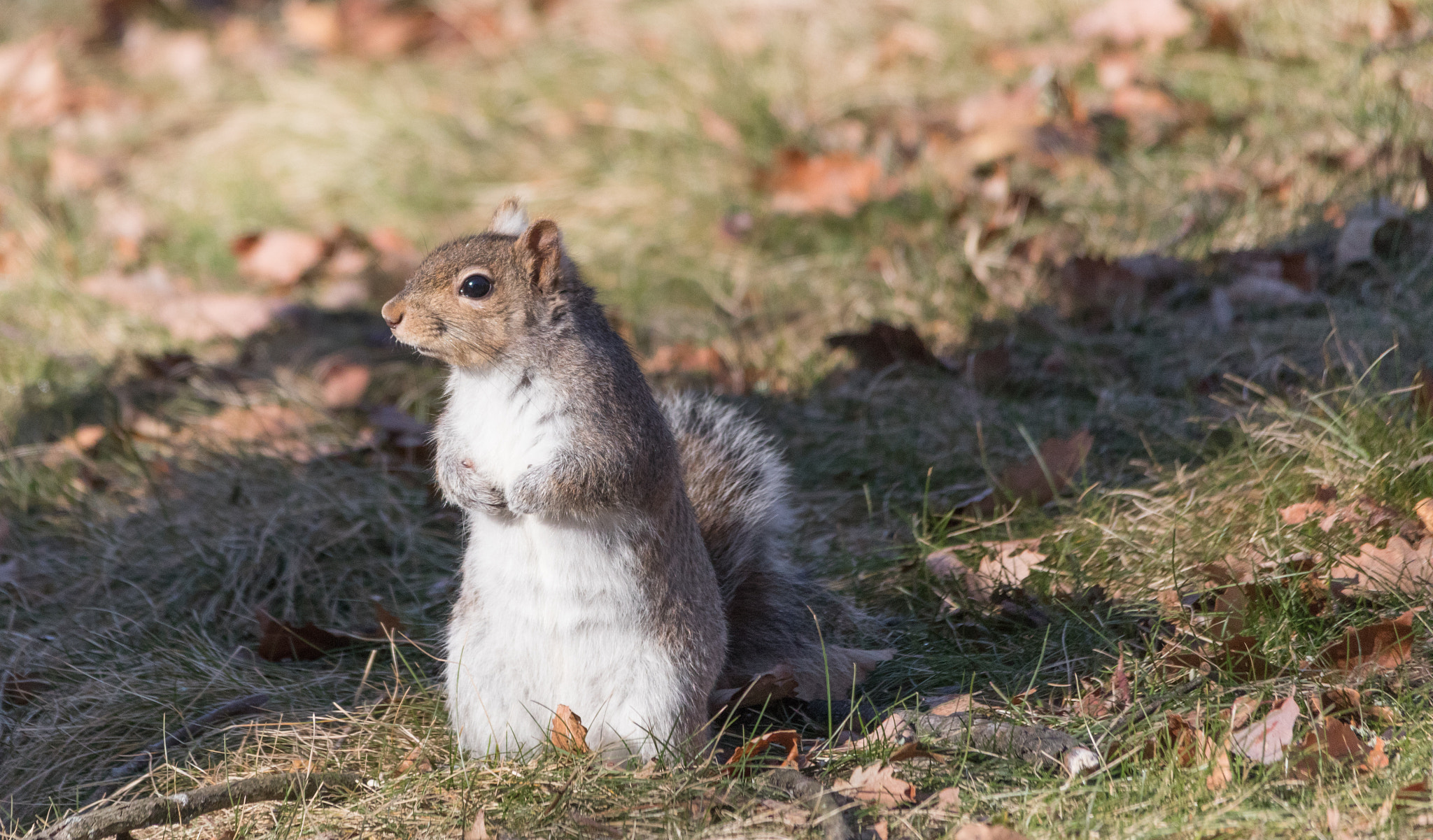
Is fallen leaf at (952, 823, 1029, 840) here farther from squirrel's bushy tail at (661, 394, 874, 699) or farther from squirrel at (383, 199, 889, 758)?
squirrel's bushy tail at (661, 394, 874, 699)

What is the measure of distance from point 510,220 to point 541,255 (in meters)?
0.27

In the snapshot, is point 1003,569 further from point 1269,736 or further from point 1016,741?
point 1269,736

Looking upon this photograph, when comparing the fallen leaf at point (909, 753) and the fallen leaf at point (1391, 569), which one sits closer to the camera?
the fallen leaf at point (909, 753)

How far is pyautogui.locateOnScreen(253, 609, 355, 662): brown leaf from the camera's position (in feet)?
9.11

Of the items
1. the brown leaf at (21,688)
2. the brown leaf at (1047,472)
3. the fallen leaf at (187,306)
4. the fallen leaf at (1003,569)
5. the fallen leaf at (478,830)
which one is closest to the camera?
the fallen leaf at (478,830)

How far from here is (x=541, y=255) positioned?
7.21 feet

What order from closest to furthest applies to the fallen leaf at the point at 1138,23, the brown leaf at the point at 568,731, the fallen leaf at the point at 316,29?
1. the brown leaf at the point at 568,731
2. the fallen leaf at the point at 1138,23
3. the fallen leaf at the point at 316,29

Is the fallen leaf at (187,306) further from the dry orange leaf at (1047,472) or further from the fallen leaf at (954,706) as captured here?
the fallen leaf at (954,706)

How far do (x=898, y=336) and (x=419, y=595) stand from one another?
1549mm

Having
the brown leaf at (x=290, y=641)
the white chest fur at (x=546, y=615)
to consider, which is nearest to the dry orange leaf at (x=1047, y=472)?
the white chest fur at (x=546, y=615)

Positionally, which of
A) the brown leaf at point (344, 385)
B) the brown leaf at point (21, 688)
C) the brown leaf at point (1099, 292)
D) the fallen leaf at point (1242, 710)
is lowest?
the fallen leaf at point (1242, 710)

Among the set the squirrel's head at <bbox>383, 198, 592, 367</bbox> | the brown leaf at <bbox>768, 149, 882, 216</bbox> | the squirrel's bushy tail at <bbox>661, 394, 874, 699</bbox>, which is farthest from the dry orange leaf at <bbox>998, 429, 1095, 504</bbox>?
the brown leaf at <bbox>768, 149, 882, 216</bbox>

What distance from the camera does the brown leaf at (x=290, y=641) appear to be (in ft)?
9.11

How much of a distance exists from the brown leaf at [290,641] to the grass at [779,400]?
0.05 meters
